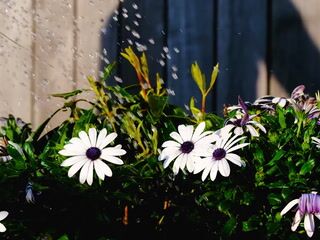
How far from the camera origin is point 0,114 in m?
3.02

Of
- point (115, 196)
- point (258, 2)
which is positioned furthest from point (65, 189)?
point (258, 2)

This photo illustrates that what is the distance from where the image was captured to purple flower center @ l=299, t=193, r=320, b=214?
5.42ft

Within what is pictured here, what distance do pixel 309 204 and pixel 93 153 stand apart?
1.30 ft

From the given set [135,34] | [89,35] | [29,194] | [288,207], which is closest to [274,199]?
[288,207]

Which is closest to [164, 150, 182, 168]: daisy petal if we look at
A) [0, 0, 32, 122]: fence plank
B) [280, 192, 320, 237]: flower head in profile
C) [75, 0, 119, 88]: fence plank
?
[280, 192, 320, 237]: flower head in profile

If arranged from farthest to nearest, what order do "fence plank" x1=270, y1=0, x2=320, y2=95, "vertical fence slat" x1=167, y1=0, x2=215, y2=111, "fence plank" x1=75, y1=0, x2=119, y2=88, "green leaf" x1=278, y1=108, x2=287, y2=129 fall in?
"fence plank" x1=75, y1=0, x2=119, y2=88, "vertical fence slat" x1=167, y1=0, x2=215, y2=111, "fence plank" x1=270, y1=0, x2=320, y2=95, "green leaf" x1=278, y1=108, x2=287, y2=129

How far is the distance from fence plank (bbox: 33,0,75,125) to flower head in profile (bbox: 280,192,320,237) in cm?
139

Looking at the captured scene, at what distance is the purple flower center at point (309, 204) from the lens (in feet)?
5.42

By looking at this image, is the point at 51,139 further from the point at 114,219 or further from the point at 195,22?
the point at 195,22

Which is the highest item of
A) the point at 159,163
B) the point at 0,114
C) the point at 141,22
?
the point at 141,22

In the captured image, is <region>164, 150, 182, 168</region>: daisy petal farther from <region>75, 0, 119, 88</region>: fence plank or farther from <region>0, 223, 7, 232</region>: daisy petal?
<region>75, 0, 119, 88</region>: fence plank

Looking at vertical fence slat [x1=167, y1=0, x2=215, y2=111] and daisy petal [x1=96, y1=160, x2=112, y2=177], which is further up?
vertical fence slat [x1=167, y1=0, x2=215, y2=111]

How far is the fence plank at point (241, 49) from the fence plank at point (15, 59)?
657 mm

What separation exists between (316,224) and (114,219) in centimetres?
37
